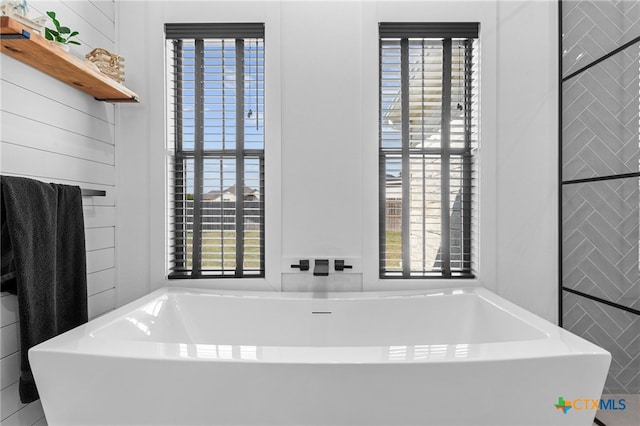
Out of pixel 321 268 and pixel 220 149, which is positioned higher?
pixel 220 149

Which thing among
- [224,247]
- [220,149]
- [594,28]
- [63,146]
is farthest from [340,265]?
[594,28]

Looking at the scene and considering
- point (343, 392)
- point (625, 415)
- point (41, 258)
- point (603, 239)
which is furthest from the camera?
point (603, 239)

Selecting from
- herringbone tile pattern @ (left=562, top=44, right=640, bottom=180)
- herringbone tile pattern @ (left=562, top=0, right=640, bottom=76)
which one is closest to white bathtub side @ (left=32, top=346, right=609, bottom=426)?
herringbone tile pattern @ (left=562, top=44, right=640, bottom=180)

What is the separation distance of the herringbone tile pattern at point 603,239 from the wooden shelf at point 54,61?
249 centimetres

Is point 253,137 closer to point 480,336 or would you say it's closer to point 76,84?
point 76,84

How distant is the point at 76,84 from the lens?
1.70 metres

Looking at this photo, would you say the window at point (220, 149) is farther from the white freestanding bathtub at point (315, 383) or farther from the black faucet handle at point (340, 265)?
the white freestanding bathtub at point (315, 383)

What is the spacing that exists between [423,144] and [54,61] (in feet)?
6.00

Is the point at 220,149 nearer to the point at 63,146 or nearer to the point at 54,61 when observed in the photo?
the point at 63,146

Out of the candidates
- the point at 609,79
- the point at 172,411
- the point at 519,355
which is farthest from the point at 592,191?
the point at 172,411

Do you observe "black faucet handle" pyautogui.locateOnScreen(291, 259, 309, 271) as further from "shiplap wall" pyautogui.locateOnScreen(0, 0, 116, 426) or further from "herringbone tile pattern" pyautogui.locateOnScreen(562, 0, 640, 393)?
"herringbone tile pattern" pyautogui.locateOnScreen(562, 0, 640, 393)

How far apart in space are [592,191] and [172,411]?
89.3 inches

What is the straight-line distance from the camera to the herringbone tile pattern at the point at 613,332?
1.93 m

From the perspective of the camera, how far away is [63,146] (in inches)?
64.7
